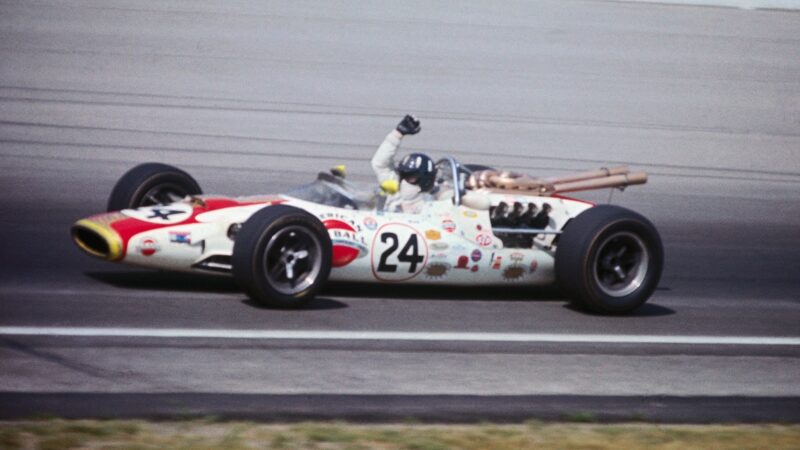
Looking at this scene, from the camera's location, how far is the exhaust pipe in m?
8.66

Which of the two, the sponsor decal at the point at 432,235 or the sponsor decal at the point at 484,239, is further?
the sponsor decal at the point at 484,239

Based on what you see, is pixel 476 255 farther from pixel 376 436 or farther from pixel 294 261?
pixel 376 436

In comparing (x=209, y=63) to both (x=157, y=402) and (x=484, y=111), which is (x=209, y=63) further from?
(x=157, y=402)

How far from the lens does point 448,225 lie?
9.54 m

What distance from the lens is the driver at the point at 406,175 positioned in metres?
9.70

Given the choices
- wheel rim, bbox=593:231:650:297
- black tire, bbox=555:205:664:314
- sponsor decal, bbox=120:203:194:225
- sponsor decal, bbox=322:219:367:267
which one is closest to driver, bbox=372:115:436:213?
sponsor decal, bbox=322:219:367:267

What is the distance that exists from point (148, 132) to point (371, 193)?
25.2 ft

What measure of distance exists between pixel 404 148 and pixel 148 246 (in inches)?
342

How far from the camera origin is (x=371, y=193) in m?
9.70

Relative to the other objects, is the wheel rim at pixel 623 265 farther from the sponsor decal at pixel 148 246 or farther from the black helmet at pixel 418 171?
the sponsor decal at pixel 148 246

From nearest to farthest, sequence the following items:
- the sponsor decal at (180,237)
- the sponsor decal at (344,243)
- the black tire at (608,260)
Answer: the sponsor decal at (180,237) < the sponsor decal at (344,243) < the black tire at (608,260)

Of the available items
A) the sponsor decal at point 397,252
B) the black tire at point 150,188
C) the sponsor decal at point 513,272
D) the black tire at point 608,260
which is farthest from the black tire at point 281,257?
the black tire at point 608,260

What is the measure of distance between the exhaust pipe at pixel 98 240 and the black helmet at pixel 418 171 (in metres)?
2.40

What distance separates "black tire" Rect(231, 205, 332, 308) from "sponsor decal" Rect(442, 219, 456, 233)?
1.07 m
